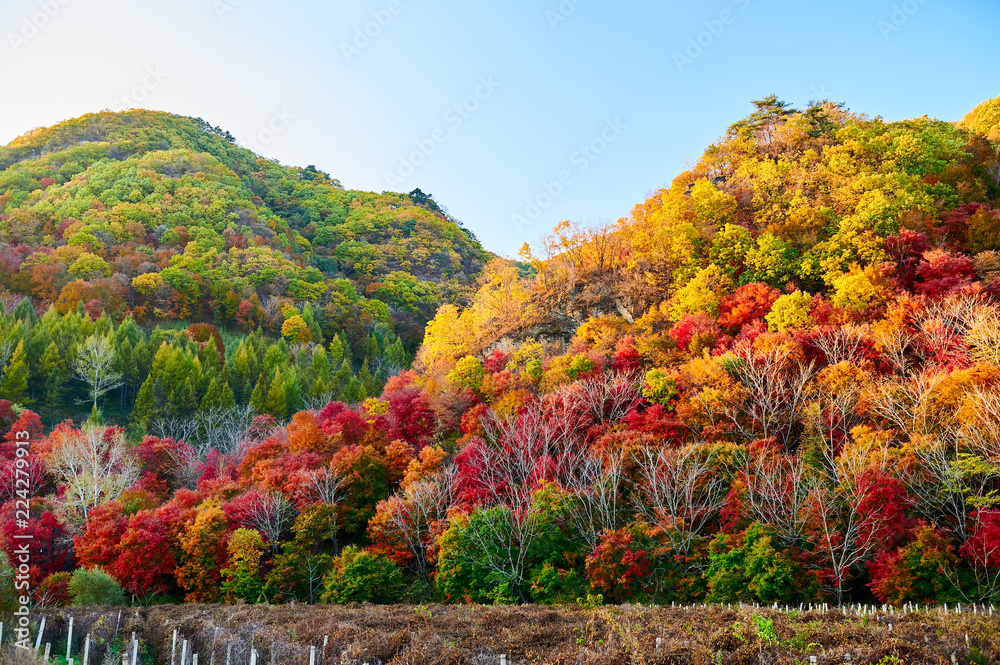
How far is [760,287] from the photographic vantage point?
96.7 ft

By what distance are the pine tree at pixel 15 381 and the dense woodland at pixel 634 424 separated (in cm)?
17

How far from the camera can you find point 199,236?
75062 mm

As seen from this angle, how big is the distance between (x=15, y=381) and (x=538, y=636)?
149ft

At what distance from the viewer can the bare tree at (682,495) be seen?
20.0m

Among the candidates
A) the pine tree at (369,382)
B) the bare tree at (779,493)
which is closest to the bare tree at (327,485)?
the bare tree at (779,493)

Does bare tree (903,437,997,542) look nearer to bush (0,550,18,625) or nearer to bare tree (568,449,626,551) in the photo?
bare tree (568,449,626,551)

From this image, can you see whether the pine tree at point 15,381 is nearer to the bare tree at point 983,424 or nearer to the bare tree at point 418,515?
the bare tree at point 418,515

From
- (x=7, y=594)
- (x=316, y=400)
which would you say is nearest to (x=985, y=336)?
(x=7, y=594)

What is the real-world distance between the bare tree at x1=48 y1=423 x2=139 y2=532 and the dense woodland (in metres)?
0.22

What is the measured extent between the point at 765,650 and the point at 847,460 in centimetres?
1193

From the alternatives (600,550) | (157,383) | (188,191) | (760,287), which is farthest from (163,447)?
(188,191)

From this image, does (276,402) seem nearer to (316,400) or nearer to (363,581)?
(316,400)

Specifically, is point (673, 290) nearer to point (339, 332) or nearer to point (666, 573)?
point (666, 573)

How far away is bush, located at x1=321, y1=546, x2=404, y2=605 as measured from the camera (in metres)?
20.9
